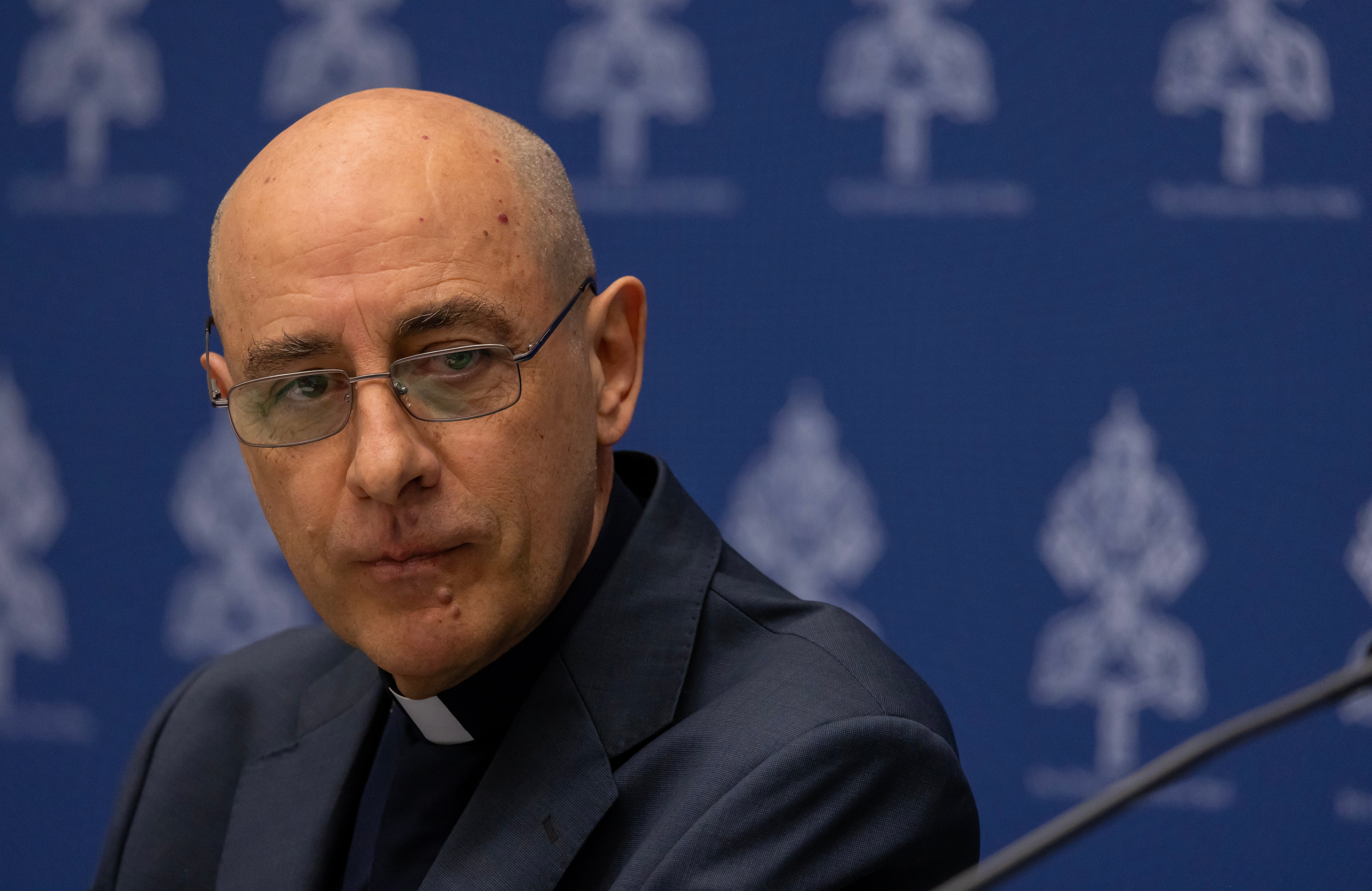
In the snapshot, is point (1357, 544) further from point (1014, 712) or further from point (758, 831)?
point (758, 831)

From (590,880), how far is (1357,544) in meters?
1.50

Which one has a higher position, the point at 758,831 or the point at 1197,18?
the point at 1197,18

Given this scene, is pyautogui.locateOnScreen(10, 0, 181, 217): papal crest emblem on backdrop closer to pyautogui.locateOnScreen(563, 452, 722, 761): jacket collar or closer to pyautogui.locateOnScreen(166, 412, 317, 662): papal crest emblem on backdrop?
pyautogui.locateOnScreen(166, 412, 317, 662): papal crest emblem on backdrop

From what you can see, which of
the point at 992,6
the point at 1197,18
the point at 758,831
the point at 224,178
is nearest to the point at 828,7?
the point at 992,6

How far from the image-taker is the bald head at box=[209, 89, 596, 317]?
1059 millimetres

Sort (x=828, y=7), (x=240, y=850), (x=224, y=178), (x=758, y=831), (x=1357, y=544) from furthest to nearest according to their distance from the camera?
(x=224, y=178)
(x=828, y=7)
(x=1357, y=544)
(x=240, y=850)
(x=758, y=831)

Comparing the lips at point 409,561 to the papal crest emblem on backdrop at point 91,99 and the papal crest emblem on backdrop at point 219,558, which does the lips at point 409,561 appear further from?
the papal crest emblem on backdrop at point 91,99

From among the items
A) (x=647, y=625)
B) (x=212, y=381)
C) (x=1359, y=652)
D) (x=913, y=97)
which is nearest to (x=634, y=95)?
(x=913, y=97)

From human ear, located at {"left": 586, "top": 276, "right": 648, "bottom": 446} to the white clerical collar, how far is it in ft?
1.02

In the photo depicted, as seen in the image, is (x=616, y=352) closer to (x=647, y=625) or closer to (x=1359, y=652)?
(x=647, y=625)

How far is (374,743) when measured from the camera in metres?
1.37

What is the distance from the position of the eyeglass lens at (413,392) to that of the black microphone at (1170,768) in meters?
0.67

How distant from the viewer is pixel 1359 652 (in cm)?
186

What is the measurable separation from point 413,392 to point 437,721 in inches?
14.8
